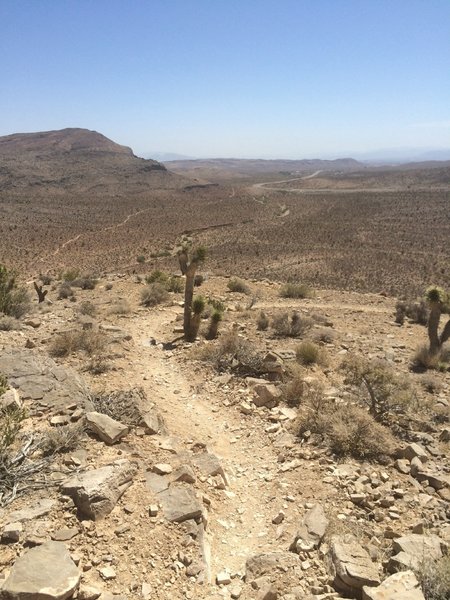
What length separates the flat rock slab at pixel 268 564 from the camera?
497cm

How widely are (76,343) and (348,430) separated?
6.67m

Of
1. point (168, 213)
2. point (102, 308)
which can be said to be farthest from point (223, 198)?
point (102, 308)

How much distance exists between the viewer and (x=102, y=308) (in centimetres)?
1673

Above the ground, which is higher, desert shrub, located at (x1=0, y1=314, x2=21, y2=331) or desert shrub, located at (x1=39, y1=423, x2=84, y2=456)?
desert shrub, located at (x1=39, y1=423, x2=84, y2=456)

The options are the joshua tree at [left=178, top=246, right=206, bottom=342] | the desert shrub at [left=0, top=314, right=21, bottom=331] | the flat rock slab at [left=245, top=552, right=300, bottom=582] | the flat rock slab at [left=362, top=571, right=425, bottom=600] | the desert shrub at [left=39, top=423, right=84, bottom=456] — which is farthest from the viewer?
the joshua tree at [left=178, top=246, right=206, bottom=342]

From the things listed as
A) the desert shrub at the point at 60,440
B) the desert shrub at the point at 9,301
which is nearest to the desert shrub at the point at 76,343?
the desert shrub at the point at 9,301

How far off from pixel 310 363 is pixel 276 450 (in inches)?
152

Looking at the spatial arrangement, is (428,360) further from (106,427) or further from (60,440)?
(60,440)

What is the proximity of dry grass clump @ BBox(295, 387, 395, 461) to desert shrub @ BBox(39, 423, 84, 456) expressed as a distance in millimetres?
3863

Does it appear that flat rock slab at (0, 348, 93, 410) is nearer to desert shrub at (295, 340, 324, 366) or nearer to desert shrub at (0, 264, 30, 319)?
desert shrub at (295, 340, 324, 366)

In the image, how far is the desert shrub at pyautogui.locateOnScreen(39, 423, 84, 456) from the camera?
238 inches

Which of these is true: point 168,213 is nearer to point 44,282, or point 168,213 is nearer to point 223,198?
point 223,198

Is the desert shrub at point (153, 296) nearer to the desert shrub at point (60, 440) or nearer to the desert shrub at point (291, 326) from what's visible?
the desert shrub at point (291, 326)

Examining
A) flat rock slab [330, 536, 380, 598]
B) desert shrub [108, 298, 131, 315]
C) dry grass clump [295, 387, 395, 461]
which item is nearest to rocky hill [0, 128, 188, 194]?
desert shrub [108, 298, 131, 315]
